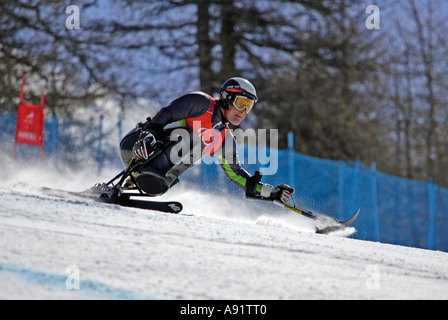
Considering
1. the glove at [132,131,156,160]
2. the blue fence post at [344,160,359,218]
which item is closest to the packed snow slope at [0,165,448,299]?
the glove at [132,131,156,160]

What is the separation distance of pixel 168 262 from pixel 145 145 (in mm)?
2747

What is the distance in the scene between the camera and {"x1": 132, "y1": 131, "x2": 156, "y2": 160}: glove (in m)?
5.35

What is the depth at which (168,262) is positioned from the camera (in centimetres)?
272

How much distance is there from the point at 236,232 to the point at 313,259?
0.88 m

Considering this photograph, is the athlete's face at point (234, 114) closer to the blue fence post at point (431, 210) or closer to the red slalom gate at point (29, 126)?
the red slalom gate at point (29, 126)

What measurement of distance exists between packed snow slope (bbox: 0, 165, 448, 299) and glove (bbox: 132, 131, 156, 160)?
3.55 ft

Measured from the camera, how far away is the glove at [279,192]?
590cm

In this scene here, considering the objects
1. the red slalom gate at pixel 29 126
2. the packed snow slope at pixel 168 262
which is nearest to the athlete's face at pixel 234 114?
the packed snow slope at pixel 168 262

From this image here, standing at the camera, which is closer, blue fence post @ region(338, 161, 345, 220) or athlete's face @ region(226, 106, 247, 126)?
athlete's face @ region(226, 106, 247, 126)

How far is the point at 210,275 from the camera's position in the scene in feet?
8.52

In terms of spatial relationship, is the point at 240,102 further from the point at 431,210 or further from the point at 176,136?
the point at 431,210

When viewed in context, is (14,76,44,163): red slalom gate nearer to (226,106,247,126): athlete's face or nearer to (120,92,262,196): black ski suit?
(120,92,262,196): black ski suit

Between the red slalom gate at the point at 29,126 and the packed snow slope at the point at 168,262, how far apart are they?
5.36 m
